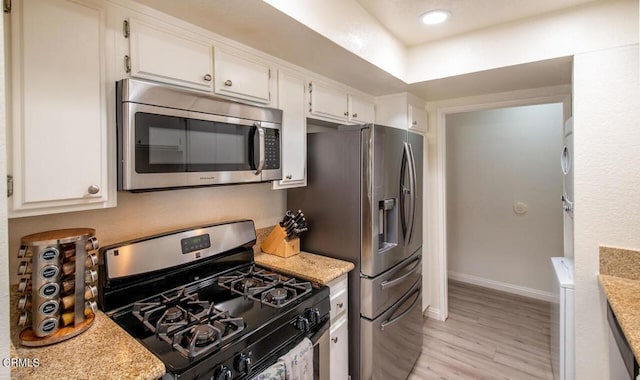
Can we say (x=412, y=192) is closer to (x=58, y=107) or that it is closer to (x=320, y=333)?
(x=320, y=333)

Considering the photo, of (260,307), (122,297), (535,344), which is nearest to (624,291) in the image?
(535,344)

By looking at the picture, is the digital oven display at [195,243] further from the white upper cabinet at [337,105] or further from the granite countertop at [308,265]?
the white upper cabinet at [337,105]

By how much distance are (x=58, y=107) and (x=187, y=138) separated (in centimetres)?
43

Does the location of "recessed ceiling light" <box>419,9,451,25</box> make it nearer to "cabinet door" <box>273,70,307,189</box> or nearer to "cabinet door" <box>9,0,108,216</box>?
"cabinet door" <box>273,70,307,189</box>

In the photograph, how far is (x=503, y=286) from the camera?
3799 mm

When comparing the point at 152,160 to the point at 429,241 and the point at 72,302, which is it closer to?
the point at 72,302

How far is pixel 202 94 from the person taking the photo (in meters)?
1.39

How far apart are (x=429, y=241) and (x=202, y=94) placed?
2.55m

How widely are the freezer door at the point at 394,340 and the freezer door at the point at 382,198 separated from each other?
32cm

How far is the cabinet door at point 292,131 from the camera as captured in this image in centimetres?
186

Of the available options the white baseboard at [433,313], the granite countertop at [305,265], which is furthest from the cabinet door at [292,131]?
the white baseboard at [433,313]

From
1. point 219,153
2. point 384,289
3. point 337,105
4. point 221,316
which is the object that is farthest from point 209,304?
point 337,105

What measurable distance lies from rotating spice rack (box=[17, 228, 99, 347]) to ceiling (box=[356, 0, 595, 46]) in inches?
72.1

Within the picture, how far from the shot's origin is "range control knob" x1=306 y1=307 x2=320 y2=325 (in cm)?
145
